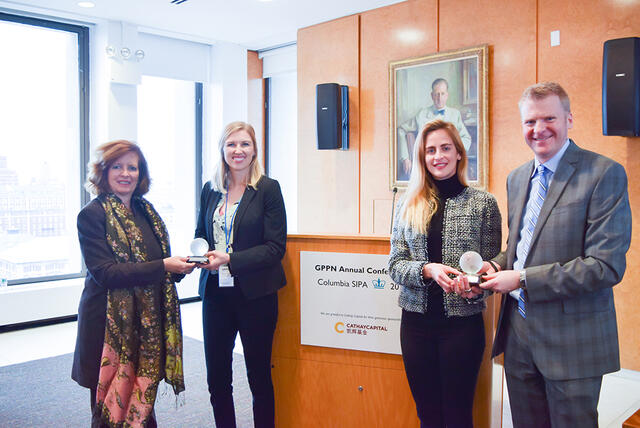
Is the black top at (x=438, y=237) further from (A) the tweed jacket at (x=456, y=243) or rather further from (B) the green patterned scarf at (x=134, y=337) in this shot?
(B) the green patterned scarf at (x=134, y=337)

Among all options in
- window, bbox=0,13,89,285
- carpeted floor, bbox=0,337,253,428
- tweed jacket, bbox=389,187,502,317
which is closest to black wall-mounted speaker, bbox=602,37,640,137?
tweed jacket, bbox=389,187,502,317

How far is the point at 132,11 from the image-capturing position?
5.64 metres

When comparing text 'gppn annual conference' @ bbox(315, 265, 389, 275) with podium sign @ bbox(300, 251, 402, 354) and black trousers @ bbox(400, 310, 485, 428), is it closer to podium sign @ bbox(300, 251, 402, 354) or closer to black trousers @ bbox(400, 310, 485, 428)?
podium sign @ bbox(300, 251, 402, 354)

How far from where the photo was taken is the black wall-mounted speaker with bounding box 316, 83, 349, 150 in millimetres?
5637

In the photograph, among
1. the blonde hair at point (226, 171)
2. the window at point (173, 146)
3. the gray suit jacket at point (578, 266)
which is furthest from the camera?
the window at point (173, 146)

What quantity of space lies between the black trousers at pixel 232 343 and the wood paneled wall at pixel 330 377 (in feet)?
0.62

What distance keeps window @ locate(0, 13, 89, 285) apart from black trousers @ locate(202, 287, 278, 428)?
13.9 feet

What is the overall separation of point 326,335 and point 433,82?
3.26 meters

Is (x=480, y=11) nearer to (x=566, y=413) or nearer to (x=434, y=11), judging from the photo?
(x=434, y=11)

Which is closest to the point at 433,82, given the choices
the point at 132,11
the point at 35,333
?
the point at 132,11

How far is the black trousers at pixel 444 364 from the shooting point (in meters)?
1.90

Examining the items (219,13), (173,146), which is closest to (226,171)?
(219,13)

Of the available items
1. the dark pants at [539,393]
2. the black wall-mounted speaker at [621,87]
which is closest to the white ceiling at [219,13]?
the black wall-mounted speaker at [621,87]

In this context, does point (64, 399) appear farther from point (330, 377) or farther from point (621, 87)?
point (621, 87)
